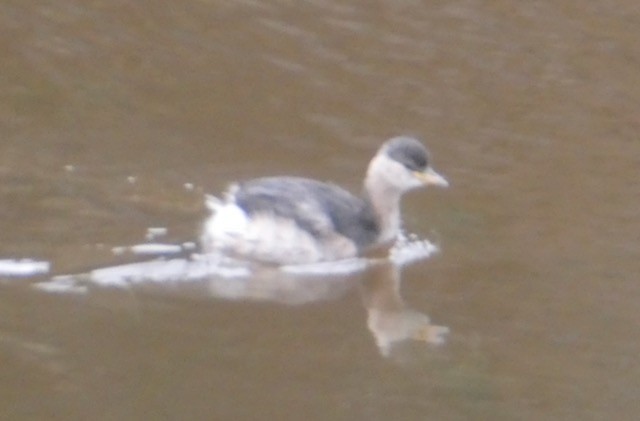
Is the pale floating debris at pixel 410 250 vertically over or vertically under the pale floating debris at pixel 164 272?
over

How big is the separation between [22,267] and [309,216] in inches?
67.4

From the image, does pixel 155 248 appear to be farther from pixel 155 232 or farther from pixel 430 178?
pixel 430 178

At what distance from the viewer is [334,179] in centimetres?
1047

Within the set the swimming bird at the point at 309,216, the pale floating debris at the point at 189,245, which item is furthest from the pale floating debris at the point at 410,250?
the pale floating debris at the point at 189,245

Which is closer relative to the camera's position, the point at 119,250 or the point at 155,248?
the point at 119,250

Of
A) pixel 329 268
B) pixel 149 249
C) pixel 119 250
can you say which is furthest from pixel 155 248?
pixel 329 268

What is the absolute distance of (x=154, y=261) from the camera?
351 inches

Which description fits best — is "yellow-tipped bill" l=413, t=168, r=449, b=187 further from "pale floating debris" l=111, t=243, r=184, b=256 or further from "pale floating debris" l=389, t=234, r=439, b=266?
"pale floating debris" l=111, t=243, r=184, b=256

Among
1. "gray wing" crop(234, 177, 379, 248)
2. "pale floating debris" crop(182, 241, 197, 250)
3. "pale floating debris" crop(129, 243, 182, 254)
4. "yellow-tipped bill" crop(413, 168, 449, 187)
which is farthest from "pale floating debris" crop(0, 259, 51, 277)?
"yellow-tipped bill" crop(413, 168, 449, 187)

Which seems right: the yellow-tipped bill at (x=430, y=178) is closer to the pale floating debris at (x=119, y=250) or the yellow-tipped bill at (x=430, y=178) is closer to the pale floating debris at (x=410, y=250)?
the pale floating debris at (x=410, y=250)

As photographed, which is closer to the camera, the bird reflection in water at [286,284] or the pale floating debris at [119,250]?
the bird reflection in water at [286,284]

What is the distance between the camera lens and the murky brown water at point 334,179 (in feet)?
24.4

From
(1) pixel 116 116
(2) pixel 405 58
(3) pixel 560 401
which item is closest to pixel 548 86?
(2) pixel 405 58

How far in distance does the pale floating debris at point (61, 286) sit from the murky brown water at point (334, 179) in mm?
60
